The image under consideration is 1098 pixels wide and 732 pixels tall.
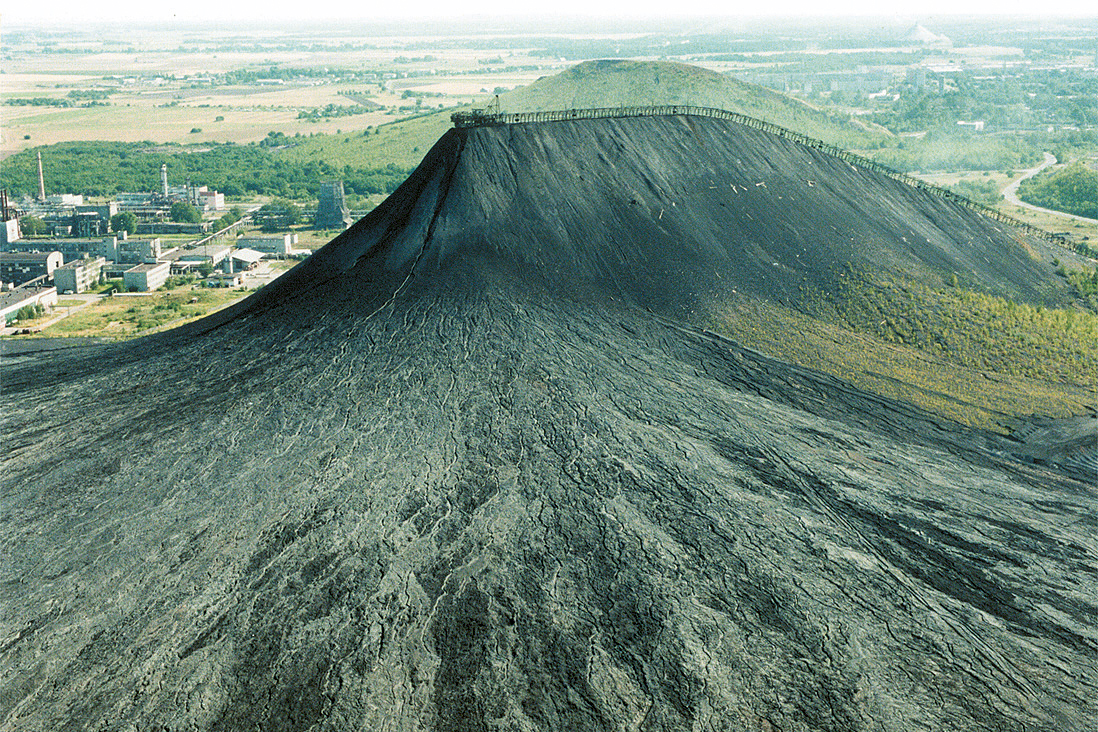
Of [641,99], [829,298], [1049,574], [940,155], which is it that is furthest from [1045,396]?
[940,155]

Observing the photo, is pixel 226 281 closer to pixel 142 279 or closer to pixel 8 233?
pixel 142 279

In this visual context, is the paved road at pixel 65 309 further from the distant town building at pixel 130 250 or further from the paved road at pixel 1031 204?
the paved road at pixel 1031 204

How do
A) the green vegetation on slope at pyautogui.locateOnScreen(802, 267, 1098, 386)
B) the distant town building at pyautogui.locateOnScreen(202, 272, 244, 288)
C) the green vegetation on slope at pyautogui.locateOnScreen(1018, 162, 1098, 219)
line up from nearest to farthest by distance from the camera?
the green vegetation on slope at pyautogui.locateOnScreen(802, 267, 1098, 386) → the distant town building at pyautogui.locateOnScreen(202, 272, 244, 288) → the green vegetation on slope at pyautogui.locateOnScreen(1018, 162, 1098, 219)

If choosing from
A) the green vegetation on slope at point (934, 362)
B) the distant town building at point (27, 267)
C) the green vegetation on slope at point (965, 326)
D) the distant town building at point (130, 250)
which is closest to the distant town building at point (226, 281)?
the distant town building at point (130, 250)

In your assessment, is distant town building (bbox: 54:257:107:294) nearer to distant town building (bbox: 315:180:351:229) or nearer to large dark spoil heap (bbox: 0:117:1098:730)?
distant town building (bbox: 315:180:351:229)

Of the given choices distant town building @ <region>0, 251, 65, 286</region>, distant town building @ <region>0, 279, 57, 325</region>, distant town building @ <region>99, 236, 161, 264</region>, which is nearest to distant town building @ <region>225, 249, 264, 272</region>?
distant town building @ <region>99, 236, 161, 264</region>

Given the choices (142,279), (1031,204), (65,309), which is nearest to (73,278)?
(142,279)
